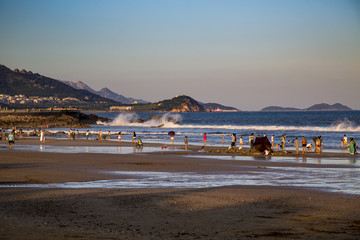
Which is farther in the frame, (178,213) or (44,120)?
(44,120)

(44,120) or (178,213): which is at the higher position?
(44,120)

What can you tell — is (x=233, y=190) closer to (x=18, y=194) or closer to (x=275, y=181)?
(x=275, y=181)

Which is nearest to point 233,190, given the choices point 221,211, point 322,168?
point 221,211

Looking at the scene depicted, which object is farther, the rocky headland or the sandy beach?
the rocky headland

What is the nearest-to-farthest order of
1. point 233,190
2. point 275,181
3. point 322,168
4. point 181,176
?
point 233,190 → point 275,181 → point 181,176 → point 322,168

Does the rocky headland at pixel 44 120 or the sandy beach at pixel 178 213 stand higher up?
the rocky headland at pixel 44 120

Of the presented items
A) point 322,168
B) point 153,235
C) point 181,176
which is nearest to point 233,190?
point 181,176

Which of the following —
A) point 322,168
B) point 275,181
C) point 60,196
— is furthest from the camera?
point 322,168

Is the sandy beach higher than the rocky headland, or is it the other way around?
the rocky headland

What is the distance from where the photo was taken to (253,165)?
88.0ft

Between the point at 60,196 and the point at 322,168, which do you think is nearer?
the point at 60,196

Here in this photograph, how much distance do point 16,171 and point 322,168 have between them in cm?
1590

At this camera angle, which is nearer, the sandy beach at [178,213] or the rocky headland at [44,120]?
Result: the sandy beach at [178,213]

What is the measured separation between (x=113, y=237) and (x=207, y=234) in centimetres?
199
